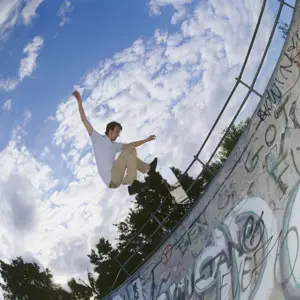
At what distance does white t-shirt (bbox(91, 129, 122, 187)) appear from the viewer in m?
6.79

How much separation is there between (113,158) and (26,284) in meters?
26.4

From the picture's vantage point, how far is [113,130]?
23.0ft

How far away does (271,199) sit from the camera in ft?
14.5

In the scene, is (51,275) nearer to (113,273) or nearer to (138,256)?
(113,273)

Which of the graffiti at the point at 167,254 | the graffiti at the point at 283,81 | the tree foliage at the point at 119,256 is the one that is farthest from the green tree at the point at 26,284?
the graffiti at the point at 283,81

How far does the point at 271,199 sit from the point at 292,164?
22.6 inches

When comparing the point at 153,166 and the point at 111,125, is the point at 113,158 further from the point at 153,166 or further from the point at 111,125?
the point at 153,166

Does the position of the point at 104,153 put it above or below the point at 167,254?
above

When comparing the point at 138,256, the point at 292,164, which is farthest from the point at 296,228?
the point at 138,256

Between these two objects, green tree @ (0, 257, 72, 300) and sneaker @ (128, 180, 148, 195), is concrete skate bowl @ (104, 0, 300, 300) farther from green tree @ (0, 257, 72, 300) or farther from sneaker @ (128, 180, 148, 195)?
green tree @ (0, 257, 72, 300)

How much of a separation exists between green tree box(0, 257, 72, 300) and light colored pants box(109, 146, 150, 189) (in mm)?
24579

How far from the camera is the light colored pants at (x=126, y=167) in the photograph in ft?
22.2

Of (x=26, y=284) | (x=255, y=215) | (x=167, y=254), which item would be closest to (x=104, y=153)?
(x=167, y=254)

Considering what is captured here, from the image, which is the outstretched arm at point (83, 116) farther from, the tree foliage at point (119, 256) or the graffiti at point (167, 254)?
the tree foliage at point (119, 256)
